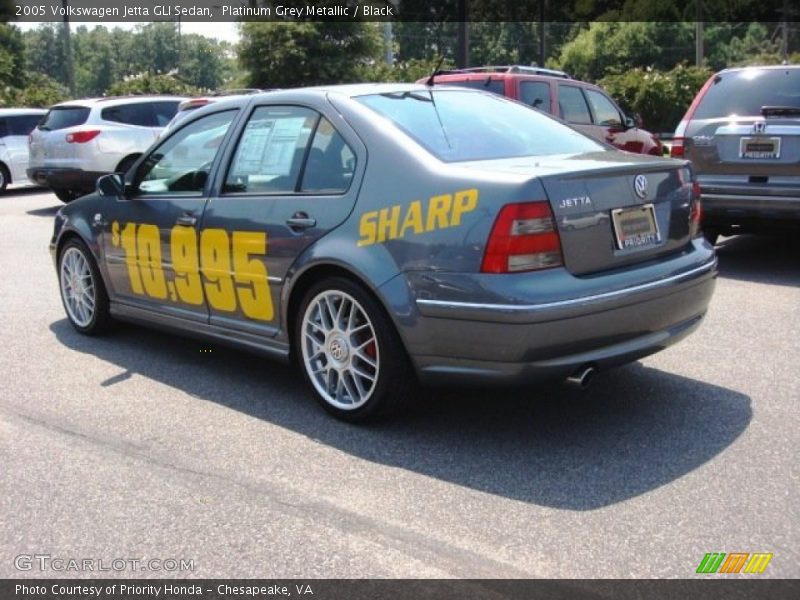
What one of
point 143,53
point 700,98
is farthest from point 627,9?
point 143,53

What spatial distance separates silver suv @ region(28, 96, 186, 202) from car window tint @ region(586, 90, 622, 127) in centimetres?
684

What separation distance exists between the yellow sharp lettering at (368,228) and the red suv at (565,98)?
19.7ft

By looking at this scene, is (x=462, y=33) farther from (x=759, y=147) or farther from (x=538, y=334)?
(x=538, y=334)

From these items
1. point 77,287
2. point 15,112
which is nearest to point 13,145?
point 15,112

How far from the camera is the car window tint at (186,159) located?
502 cm

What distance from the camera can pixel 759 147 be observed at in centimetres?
754

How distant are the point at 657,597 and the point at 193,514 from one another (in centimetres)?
169

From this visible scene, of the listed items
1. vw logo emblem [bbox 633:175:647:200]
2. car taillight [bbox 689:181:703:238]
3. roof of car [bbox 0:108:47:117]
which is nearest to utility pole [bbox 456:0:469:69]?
roof of car [bbox 0:108:47:117]

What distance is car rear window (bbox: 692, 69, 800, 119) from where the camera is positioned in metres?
7.66

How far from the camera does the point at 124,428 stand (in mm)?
4340

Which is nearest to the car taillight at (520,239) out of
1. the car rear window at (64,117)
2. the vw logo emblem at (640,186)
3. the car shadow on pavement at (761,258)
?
the vw logo emblem at (640,186)

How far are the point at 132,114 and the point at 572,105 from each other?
7175 mm

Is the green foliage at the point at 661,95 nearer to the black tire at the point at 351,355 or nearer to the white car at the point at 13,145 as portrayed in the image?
the white car at the point at 13,145

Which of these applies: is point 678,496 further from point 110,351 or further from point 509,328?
point 110,351
